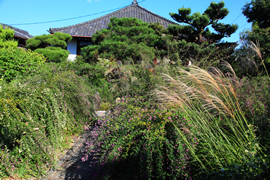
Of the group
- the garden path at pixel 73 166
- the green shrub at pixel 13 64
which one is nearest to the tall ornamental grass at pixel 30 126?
the garden path at pixel 73 166

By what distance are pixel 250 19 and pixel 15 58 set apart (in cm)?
867

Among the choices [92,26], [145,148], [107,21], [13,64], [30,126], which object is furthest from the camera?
[107,21]

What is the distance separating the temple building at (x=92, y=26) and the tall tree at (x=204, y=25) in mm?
3774

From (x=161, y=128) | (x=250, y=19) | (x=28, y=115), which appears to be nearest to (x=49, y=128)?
(x=28, y=115)

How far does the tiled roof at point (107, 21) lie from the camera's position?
1184cm

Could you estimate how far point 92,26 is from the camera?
40.6 ft

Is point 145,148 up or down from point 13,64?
down

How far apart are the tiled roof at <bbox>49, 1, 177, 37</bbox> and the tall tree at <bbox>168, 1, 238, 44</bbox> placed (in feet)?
15.1

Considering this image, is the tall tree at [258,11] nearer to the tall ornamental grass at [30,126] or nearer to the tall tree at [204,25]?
the tall tree at [204,25]

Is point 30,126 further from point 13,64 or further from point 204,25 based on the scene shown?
point 204,25

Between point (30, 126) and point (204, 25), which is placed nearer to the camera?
point (30, 126)

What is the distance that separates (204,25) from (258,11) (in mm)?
2283

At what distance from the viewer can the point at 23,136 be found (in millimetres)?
2127

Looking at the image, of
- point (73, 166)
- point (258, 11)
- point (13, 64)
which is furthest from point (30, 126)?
point (258, 11)
